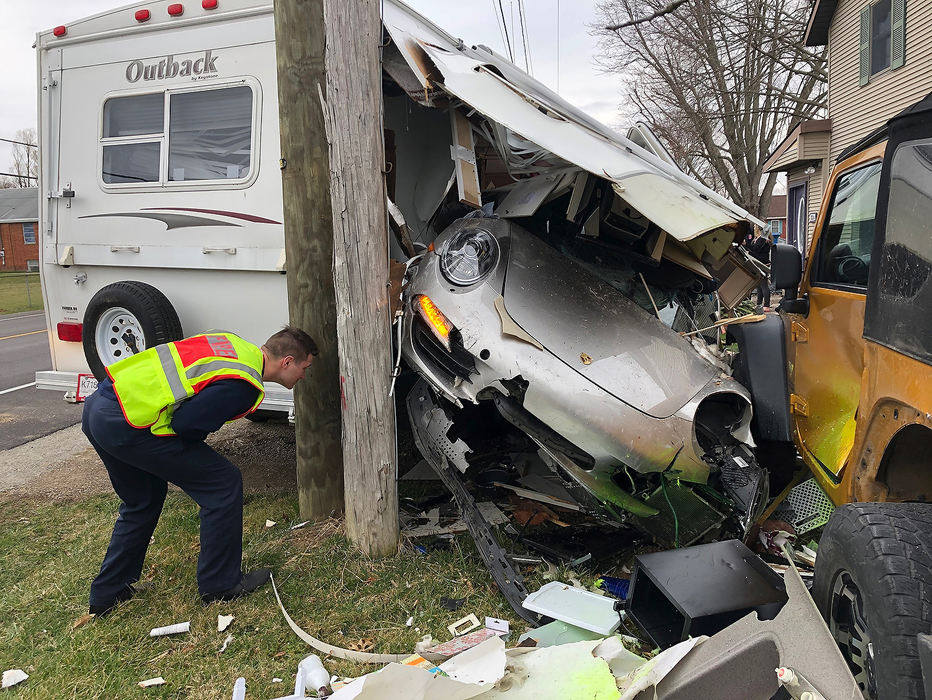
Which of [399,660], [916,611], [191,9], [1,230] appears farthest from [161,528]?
[1,230]

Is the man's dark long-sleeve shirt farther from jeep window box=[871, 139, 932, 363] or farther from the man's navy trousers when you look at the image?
jeep window box=[871, 139, 932, 363]

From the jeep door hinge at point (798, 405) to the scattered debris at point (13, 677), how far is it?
11.9ft

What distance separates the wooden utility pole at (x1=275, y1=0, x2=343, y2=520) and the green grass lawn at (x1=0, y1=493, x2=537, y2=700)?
16.8 inches

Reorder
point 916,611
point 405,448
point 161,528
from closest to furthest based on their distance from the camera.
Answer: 1. point 916,611
2. point 161,528
3. point 405,448

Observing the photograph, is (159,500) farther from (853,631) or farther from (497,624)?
(853,631)

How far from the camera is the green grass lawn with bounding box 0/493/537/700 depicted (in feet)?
9.21

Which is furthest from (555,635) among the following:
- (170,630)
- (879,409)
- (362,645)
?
(170,630)

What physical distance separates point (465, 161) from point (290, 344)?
140cm

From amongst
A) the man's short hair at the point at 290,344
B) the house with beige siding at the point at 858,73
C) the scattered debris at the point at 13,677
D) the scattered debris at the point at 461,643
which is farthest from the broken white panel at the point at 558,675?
the house with beige siding at the point at 858,73

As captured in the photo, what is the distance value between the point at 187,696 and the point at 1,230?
46.3 metres

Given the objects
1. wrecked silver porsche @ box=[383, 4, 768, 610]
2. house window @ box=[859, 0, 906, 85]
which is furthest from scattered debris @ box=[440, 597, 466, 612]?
house window @ box=[859, 0, 906, 85]

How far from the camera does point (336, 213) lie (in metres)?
3.48

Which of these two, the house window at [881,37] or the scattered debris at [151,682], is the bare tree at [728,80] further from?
the scattered debris at [151,682]

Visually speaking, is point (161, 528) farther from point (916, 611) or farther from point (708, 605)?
point (916, 611)
